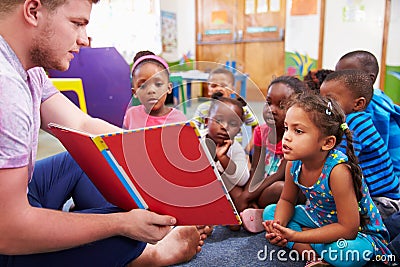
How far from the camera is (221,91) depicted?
1.88 metres

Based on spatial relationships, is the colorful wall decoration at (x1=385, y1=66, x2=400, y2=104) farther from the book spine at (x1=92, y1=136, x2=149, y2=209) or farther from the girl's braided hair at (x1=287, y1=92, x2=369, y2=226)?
the book spine at (x1=92, y1=136, x2=149, y2=209)

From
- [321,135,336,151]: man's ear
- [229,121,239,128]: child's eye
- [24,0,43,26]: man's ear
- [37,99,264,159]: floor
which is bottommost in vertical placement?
[37,99,264,159]: floor

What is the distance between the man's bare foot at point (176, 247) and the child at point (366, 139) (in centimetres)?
55

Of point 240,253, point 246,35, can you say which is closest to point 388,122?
point 240,253

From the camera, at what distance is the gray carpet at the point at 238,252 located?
101 cm

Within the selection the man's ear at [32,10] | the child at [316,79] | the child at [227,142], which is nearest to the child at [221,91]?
the child at [227,142]

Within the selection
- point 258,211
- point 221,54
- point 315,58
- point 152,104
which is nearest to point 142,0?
point 221,54

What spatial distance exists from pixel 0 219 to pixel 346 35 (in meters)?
4.75

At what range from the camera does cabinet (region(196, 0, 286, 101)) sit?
517cm

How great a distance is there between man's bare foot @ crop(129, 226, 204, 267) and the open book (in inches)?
9.2

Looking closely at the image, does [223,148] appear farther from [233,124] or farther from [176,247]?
[176,247]

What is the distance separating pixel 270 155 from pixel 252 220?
0.97 ft

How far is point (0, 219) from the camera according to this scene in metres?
0.54

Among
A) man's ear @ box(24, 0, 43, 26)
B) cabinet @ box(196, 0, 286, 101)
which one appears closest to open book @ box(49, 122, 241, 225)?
man's ear @ box(24, 0, 43, 26)
